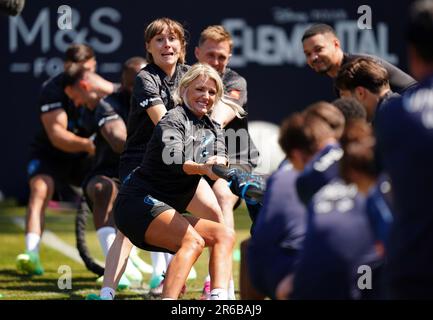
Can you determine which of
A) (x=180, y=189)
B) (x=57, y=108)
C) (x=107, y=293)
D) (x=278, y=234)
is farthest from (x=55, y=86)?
(x=278, y=234)

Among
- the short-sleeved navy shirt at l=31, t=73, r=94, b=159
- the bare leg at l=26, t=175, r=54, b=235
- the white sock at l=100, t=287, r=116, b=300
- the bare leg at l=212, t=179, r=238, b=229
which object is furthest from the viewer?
the short-sleeved navy shirt at l=31, t=73, r=94, b=159

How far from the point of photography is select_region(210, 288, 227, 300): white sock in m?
5.91

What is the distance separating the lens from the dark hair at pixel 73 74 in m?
9.02

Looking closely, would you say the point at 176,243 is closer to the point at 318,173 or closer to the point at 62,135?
the point at 318,173

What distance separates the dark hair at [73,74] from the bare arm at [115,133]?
0.89 metres

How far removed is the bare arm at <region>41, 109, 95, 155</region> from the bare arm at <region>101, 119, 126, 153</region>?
3.09 feet

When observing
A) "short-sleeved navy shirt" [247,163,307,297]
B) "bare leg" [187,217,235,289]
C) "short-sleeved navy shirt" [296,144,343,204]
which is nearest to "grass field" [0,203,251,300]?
"bare leg" [187,217,235,289]

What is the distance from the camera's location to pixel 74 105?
9359 millimetres

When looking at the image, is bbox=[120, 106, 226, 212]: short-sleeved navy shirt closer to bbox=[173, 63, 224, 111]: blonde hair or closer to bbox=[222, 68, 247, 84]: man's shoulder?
bbox=[173, 63, 224, 111]: blonde hair

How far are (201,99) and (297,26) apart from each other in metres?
8.51

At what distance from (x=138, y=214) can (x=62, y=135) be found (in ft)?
11.2

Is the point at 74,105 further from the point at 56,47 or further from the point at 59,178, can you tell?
the point at 56,47
